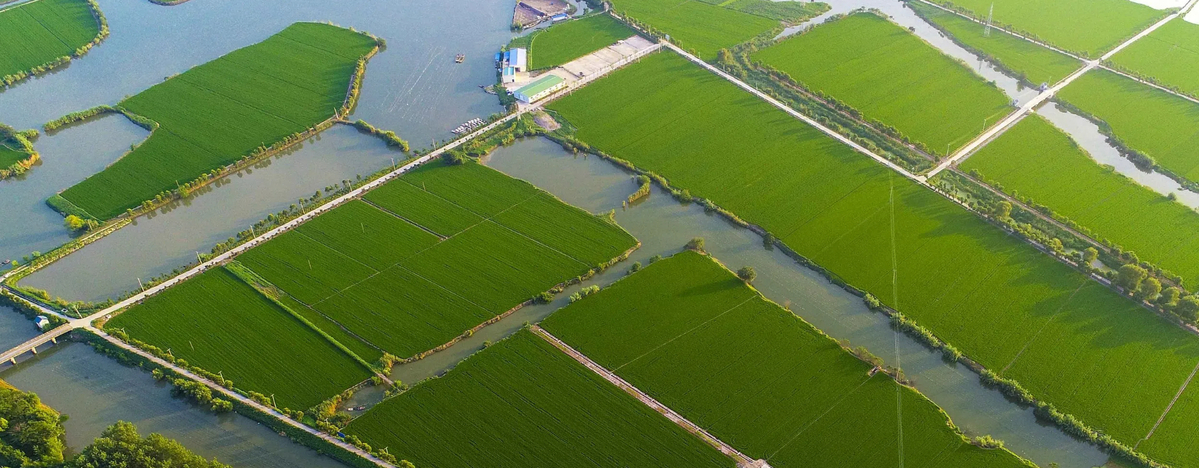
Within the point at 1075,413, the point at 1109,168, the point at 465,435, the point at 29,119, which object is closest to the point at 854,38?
the point at 1109,168

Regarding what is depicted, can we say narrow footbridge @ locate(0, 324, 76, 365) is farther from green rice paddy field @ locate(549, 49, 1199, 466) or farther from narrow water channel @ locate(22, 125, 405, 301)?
green rice paddy field @ locate(549, 49, 1199, 466)

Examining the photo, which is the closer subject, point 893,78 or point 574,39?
point 893,78

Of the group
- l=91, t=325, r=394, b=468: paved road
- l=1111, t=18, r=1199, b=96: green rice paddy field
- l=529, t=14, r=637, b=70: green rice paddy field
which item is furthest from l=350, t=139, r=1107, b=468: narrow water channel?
l=1111, t=18, r=1199, b=96: green rice paddy field

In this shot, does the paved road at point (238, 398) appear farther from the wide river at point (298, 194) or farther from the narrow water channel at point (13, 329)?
the narrow water channel at point (13, 329)

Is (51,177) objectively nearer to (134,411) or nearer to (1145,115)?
(134,411)

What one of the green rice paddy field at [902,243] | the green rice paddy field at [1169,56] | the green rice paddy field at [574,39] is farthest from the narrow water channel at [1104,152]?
the green rice paddy field at [574,39]

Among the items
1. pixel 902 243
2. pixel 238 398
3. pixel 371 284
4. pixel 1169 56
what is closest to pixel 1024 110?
pixel 1169 56
